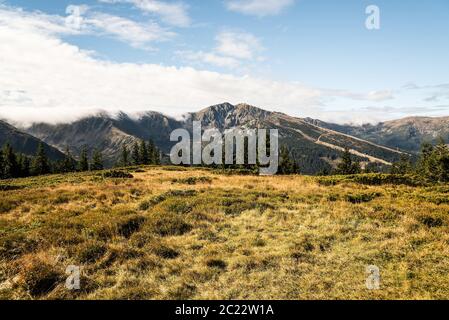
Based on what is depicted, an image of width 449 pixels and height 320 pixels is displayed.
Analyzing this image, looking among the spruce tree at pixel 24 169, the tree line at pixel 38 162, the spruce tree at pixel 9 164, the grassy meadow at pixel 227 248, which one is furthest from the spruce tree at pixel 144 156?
the grassy meadow at pixel 227 248

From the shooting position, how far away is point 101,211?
17.3 meters

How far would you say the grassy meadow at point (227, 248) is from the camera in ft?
29.9

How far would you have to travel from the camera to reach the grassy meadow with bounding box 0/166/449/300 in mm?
9117

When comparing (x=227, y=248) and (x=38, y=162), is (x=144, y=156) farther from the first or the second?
(x=227, y=248)

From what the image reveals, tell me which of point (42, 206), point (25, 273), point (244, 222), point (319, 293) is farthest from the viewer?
point (42, 206)

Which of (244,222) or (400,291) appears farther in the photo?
(244,222)

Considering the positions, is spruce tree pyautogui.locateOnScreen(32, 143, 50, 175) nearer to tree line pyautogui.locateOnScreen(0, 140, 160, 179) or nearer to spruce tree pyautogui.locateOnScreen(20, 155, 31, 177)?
tree line pyautogui.locateOnScreen(0, 140, 160, 179)

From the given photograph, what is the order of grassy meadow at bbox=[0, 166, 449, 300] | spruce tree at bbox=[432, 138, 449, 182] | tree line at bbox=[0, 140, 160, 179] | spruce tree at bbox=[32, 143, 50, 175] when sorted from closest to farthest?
grassy meadow at bbox=[0, 166, 449, 300]
spruce tree at bbox=[432, 138, 449, 182]
tree line at bbox=[0, 140, 160, 179]
spruce tree at bbox=[32, 143, 50, 175]

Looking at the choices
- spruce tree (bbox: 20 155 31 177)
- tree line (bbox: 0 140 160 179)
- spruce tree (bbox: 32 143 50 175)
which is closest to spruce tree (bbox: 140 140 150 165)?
tree line (bbox: 0 140 160 179)

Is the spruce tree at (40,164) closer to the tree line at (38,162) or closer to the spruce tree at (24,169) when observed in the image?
the tree line at (38,162)

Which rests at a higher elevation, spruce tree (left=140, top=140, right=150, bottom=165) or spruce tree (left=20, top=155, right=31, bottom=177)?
spruce tree (left=140, top=140, right=150, bottom=165)
